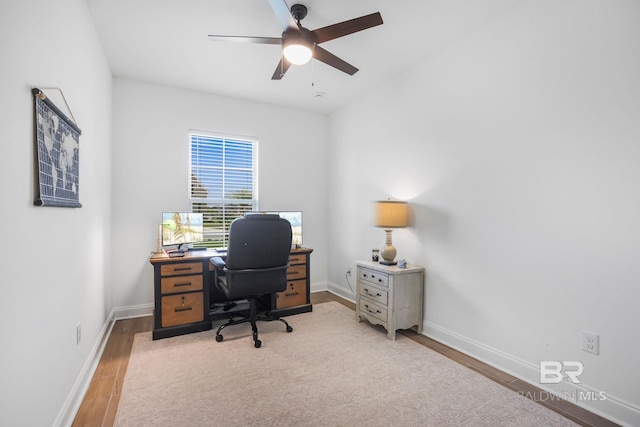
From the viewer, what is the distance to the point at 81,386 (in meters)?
1.96

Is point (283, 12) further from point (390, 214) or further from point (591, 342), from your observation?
point (591, 342)

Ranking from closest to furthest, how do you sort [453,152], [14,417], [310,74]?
[14,417], [453,152], [310,74]

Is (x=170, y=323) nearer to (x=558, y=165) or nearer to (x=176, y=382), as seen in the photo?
(x=176, y=382)

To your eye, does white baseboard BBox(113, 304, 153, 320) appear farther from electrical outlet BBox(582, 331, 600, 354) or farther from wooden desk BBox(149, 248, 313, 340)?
electrical outlet BBox(582, 331, 600, 354)

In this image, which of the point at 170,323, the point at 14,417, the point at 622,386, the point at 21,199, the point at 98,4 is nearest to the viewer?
the point at 14,417

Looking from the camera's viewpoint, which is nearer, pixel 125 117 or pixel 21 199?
pixel 21 199

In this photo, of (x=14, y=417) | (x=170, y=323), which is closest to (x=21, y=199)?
(x=14, y=417)

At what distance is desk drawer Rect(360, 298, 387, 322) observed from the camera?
2.94 meters

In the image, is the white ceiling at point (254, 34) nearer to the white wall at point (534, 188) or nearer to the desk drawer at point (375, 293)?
the white wall at point (534, 188)

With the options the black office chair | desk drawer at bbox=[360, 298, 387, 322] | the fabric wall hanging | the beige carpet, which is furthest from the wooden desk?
desk drawer at bbox=[360, 298, 387, 322]

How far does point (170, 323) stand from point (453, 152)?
3.14 meters

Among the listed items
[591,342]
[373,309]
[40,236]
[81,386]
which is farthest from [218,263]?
[591,342]

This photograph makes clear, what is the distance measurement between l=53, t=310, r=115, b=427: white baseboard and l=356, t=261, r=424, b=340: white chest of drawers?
2.38 meters

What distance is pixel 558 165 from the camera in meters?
2.01
